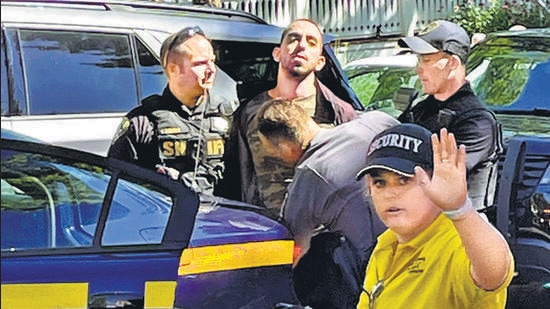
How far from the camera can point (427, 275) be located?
2.69m

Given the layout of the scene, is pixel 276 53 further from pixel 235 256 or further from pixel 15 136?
pixel 15 136

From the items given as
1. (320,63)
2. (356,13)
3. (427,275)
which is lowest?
(427,275)

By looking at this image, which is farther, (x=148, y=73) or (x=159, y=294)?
(x=148, y=73)

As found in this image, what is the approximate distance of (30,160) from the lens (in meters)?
2.52

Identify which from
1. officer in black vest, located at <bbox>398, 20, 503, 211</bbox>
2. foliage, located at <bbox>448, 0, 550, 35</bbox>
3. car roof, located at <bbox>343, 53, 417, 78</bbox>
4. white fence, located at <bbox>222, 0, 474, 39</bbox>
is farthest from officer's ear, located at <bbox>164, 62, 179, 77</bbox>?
foliage, located at <bbox>448, 0, 550, 35</bbox>

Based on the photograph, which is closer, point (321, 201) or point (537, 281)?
point (321, 201)

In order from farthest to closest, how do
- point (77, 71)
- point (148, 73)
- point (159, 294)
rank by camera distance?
point (148, 73) → point (77, 71) → point (159, 294)

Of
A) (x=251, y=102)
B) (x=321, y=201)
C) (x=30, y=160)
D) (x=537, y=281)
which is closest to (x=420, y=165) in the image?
(x=321, y=201)

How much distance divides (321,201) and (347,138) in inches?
7.7

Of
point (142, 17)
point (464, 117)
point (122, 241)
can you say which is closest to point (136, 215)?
point (122, 241)

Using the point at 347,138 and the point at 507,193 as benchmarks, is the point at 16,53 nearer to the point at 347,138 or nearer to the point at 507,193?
the point at 347,138

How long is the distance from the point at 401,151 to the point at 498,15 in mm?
1142

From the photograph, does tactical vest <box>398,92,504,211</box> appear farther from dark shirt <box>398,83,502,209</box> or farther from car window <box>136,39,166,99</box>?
car window <box>136,39,166,99</box>

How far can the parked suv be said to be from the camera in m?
2.54
